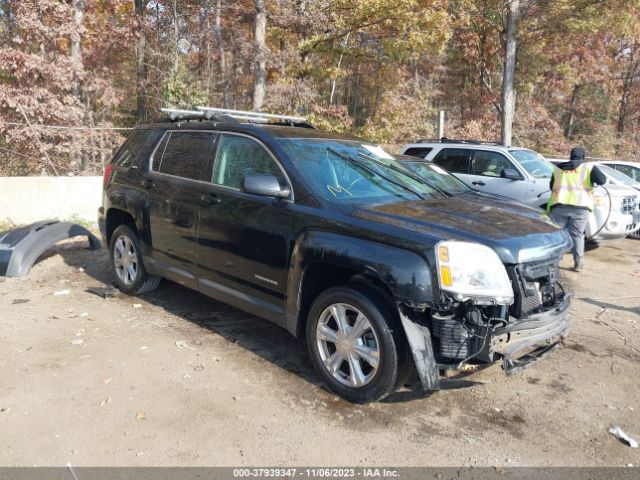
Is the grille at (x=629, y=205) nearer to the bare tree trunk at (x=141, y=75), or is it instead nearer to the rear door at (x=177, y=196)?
the rear door at (x=177, y=196)

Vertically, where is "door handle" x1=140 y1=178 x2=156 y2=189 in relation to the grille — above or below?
above

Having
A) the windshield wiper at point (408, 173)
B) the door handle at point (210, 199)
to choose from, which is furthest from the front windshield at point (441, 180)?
the door handle at point (210, 199)

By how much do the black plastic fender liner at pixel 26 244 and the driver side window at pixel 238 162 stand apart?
343cm

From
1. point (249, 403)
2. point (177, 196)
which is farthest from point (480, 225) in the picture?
point (177, 196)

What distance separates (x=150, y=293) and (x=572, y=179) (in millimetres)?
5919

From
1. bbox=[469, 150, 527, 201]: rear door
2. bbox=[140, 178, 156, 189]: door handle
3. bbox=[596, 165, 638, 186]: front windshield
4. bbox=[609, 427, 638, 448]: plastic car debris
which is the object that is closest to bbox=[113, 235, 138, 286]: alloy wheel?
bbox=[140, 178, 156, 189]: door handle

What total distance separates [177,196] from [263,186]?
4.65 ft

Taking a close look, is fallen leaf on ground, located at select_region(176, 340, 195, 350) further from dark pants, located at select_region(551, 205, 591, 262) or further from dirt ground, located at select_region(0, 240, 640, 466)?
dark pants, located at select_region(551, 205, 591, 262)

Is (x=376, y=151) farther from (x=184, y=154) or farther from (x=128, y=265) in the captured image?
(x=128, y=265)

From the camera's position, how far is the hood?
3289 mm

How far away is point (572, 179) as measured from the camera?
290 inches

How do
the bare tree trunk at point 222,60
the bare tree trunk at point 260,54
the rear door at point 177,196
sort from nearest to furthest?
1. the rear door at point 177,196
2. the bare tree trunk at point 260,54
3. the bare tree trunk at point 222,60

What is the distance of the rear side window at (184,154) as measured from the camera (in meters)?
4.81

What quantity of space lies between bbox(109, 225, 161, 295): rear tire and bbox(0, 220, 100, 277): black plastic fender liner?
4.56ft
